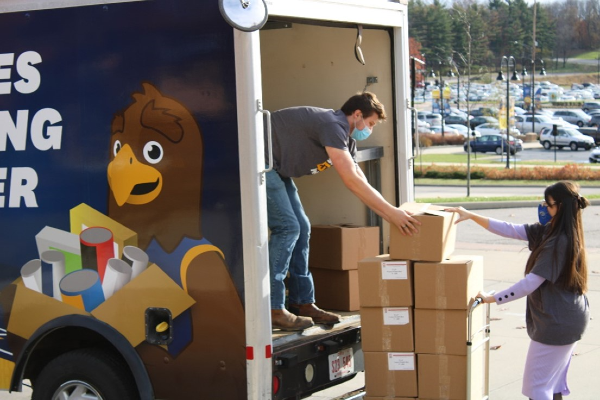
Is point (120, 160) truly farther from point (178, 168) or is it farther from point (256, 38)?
point (256, 38)

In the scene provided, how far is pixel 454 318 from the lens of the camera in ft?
15.2

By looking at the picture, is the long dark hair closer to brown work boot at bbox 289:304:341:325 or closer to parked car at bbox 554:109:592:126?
brown work boot at bbox 289:304:341:325

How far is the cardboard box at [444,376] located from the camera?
4617 millimetres

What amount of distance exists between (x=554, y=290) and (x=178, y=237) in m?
2.05

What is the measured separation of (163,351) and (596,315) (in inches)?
222

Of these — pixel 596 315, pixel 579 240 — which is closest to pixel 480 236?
pixel 596 315

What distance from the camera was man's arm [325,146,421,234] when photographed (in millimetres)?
4723

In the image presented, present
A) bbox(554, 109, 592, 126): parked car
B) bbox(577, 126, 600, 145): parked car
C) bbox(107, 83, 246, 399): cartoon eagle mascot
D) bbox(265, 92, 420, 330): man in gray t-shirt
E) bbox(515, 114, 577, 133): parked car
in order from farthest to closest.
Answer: bbox(554, 109, 592, 126): parked car → bbox(515, 114, 577, 133): parked car → bbox(577, 126, 600, 145): parked car → bbox(265, 92, 420, 330): man in gray t-shirt → bbox(107, 83, 246, 399): cartoon eagle mascot

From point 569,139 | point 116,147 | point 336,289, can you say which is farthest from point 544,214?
point 569,139

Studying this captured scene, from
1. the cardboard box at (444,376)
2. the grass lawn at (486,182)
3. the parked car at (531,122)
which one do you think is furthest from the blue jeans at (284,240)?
the parked car at (531,122)

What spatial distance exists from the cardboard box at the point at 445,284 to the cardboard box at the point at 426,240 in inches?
2.3

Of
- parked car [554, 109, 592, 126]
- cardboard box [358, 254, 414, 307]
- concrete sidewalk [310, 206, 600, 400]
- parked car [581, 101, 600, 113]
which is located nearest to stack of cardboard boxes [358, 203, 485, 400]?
cardboard box [358, 254, 414, 307]

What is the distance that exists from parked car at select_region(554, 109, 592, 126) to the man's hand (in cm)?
5108

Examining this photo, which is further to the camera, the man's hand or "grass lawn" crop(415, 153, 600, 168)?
"grass lawn" crop(415, 153, 600, 168)
